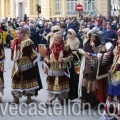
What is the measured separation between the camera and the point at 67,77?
9.56 meters

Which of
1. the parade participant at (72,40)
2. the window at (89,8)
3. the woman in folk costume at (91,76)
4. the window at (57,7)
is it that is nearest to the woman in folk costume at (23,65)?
the woman in folk costume at (91,76)

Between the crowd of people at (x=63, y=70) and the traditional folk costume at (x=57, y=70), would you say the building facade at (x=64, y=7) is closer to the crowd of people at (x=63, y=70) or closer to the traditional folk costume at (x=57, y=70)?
the crowd of people at (x=63, y=70)

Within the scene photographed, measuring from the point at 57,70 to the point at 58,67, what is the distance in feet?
0.23

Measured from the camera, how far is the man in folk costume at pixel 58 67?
9305mm

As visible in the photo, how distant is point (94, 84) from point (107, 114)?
1759 millimetres

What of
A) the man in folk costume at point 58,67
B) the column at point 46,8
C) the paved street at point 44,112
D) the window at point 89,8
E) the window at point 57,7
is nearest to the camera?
the paved street at point 44,112

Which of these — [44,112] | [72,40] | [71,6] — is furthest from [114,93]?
[71,6]

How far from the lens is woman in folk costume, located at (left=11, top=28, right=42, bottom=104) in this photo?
947cm

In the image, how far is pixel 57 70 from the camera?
9398 millimetres

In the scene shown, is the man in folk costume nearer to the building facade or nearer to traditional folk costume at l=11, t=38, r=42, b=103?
traditional folk costume at l=11, t=38, r=42, b=103

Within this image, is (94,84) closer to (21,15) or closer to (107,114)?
(107,114)

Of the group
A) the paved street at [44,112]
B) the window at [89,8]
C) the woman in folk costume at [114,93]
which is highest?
the window at [89,8]

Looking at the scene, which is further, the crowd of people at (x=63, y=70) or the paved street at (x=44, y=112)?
the crowd of people at (x=63, y=70)

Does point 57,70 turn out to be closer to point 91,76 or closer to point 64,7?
point 91,76
